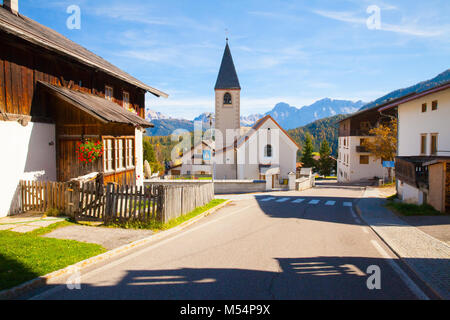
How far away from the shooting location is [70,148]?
40.5 ft

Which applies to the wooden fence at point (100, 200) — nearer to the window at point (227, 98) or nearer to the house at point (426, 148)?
the house at point (426, 148)

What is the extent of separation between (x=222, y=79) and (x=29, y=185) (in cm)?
3971

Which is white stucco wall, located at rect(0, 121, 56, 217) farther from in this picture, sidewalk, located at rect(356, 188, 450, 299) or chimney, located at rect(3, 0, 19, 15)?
sidewalk, located at rect(356, 188, 450, 299)

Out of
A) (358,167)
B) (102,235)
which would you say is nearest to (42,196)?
(102,235)

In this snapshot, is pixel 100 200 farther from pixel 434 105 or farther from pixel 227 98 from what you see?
pixel 227 98

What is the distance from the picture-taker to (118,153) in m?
14.1

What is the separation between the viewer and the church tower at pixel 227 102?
155ft

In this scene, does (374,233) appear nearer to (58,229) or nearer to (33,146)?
(58,229)

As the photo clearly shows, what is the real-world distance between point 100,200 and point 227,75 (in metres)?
40.6

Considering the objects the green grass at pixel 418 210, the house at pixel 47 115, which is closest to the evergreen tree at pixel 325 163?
the green grass at pixel 418 210

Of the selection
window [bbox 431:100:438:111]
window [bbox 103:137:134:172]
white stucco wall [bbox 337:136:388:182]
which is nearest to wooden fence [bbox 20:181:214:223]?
window [bbox 103:137:134:172]

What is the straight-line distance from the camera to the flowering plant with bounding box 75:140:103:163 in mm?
12030

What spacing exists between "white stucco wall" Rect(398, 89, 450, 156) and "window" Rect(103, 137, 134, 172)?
57.6ft
